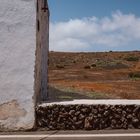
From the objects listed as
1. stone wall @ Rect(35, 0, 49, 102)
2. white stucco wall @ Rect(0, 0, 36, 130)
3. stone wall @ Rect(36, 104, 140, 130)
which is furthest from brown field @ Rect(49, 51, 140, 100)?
white stucco wall @ Rect(0, 0, 36, 130)

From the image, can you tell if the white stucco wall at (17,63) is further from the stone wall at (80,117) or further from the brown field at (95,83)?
the brown field at (95,83)

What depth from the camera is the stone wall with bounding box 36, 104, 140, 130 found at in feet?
29.5

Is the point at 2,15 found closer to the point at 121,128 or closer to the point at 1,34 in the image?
the point at 1,34

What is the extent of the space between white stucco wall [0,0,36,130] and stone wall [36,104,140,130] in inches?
12.8

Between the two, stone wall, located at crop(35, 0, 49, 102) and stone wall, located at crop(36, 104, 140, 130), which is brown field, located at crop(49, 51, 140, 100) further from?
stone wall, located at crop(36, 104, 140, 130)

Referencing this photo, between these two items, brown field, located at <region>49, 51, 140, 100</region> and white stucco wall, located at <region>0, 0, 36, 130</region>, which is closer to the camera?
white stucco wall, located at <region>0, 0, 36, 130</region>

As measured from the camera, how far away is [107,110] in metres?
9.01

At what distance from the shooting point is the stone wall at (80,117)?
899cm

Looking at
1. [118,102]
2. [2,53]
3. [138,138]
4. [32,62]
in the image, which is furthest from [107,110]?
[2,53]

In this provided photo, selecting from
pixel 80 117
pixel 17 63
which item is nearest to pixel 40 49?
pixel 17 63

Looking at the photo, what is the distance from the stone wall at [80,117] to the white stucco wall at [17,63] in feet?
1.06

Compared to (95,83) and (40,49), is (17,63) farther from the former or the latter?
(95,83)

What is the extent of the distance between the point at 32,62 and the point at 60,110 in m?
1.17

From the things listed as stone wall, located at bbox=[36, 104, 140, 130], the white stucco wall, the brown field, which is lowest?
the brown field
